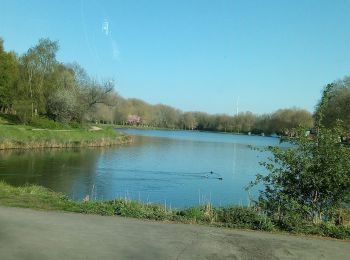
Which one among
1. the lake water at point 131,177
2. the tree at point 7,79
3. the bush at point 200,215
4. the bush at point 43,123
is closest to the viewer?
the bush at point 200,215

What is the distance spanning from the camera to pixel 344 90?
232ft

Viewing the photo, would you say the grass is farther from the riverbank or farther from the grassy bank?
the grassy bank

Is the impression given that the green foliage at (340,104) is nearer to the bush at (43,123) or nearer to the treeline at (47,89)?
the treeline at (47,89)

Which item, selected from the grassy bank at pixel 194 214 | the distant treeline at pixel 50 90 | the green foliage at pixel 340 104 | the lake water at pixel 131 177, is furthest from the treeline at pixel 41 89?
the grassy bank at pixel 194 214

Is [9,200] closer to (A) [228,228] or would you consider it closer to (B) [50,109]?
(A) [228,228]

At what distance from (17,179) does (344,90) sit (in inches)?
2199

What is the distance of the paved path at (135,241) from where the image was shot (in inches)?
304

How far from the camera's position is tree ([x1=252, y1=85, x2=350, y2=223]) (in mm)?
11617

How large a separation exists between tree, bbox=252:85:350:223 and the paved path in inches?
84.1

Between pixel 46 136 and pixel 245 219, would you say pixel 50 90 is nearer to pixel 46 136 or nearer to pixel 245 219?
pixel 46 136

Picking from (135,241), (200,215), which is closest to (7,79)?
(200,215)

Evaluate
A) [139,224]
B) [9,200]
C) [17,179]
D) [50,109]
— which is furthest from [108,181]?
[50,109]

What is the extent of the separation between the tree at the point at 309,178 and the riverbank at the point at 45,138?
130 ft

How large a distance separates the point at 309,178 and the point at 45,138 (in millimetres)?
45560
